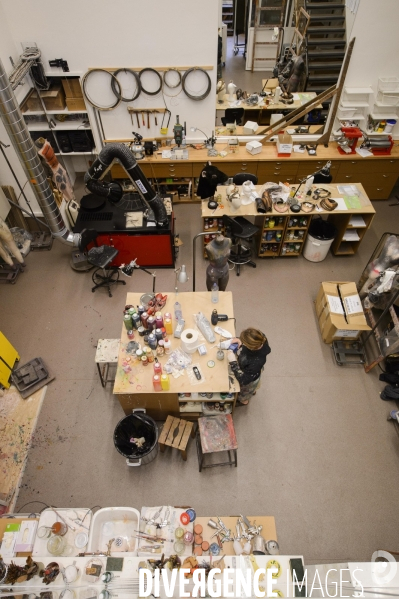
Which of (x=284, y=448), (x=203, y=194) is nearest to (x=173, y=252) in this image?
(x=203, y=194)

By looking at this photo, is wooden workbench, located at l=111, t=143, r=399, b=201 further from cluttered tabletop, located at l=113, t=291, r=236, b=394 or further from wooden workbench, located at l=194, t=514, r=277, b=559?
wooden workbench, located at l=194, t=514, r=277, b=559

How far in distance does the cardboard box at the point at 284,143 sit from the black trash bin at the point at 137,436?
204 inches

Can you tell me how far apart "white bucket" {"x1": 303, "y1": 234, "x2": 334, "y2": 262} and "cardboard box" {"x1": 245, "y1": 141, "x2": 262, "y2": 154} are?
194cm

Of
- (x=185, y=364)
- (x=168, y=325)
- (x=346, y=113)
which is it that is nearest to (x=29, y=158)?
(x=168, y=325)

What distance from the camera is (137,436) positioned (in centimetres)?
446

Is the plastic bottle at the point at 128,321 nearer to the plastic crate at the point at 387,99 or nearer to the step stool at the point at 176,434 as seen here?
the step stool at the point at 176,434

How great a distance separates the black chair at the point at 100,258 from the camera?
5.90 meters

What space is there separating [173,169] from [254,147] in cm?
154

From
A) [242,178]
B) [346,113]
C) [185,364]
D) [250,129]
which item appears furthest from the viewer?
[250,129]

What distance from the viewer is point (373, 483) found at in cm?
439

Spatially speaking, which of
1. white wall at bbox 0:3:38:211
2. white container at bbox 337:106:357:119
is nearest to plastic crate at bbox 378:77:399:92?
white container at bbox 337:106:357:119

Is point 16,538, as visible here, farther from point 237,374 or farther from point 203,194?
point 203,194

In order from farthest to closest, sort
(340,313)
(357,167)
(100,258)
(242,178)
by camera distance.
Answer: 1. (357,167)
2. (242,178)
3. (100,258)
4. (340,313)

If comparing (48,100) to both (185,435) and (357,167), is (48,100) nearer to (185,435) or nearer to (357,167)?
(357,167)
